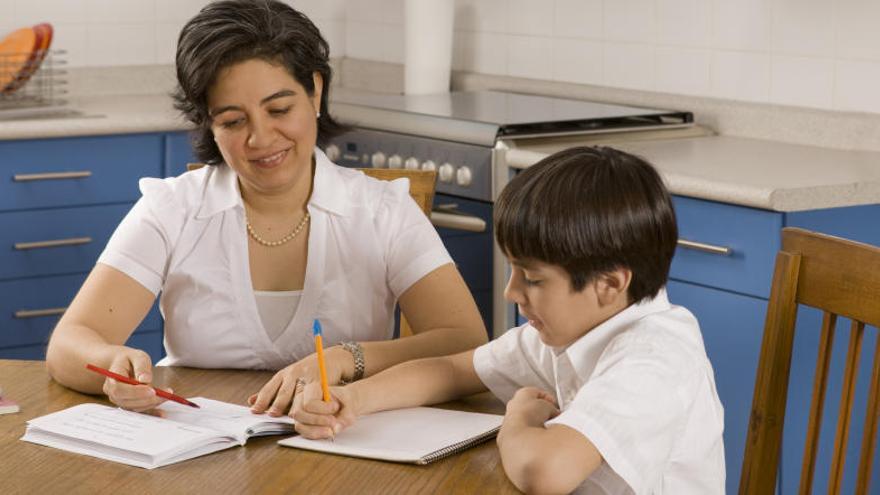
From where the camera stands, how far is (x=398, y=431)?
1616 millimetres

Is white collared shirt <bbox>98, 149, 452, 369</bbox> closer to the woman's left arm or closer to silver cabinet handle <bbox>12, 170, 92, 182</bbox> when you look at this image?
the woman's left arm

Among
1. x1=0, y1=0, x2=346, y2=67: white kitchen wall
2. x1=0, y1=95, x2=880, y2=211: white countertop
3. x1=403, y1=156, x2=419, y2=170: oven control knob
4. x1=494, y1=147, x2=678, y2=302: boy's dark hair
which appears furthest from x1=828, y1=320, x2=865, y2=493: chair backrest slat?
x1=0, y1=0, x2=346, y2=67: white kitchen wall

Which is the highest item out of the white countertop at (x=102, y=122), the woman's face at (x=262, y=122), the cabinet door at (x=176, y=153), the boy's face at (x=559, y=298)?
the woman's face at (x=262, y=122)

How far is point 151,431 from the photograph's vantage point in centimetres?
159

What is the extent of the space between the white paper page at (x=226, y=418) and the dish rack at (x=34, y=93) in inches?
89.4

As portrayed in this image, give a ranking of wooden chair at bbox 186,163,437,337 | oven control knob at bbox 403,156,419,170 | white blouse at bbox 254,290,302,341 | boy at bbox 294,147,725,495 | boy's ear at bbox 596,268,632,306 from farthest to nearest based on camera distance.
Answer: oven control knob at bbox 403,156,419,170, wooden chair at bbox 186,163,437,337, white blouse at bbox 254,290,302,341, boy's ear at bbox 596,268,632,306, boy at bbox 294,147,725,495

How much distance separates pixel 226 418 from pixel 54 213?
2.29 meters

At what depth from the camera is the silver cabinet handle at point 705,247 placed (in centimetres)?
270

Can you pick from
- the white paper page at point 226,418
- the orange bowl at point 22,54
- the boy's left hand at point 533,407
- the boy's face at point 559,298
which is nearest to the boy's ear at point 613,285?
the boy's face at point 559,298

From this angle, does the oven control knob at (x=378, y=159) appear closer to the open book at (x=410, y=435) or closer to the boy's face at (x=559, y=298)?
the open book at (x=410, y=435)

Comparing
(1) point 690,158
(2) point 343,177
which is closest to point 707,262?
(1) point 690,158

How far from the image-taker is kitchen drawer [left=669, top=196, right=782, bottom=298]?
2.62 m

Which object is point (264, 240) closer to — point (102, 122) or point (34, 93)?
point (102, 122)

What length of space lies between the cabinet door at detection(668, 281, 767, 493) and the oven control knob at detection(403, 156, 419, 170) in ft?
2.72
